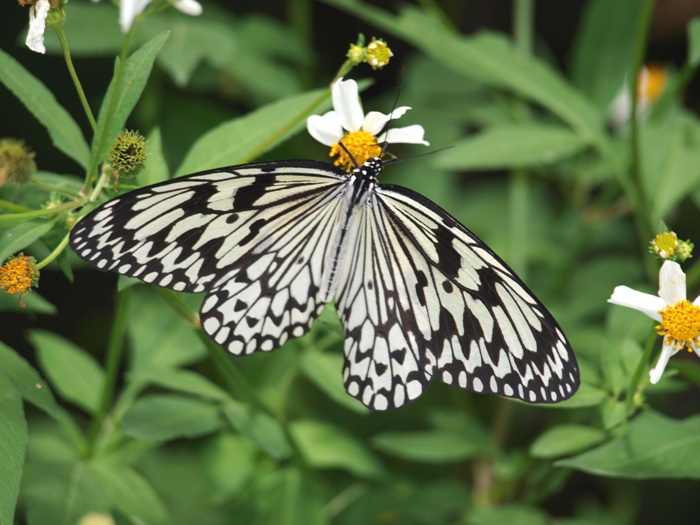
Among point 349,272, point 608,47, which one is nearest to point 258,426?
point 349,272

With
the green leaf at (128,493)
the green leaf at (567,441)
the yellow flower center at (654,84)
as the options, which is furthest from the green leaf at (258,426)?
the yellow flower center at (654,84)

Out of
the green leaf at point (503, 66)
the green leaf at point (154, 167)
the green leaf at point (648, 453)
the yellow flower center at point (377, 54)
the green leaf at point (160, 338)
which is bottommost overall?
the green leaf at point (160, 338)

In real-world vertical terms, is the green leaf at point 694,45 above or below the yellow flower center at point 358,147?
above

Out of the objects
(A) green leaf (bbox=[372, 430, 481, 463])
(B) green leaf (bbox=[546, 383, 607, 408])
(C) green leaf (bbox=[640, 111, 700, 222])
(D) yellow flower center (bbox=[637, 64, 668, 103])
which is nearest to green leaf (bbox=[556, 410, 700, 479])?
(B) green leaf (bbox=[546, 383, 607, 408])

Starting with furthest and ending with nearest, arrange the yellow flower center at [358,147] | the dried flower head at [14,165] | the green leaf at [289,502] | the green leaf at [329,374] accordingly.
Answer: the green leaf at [289,502] → the green leaf at [329,374] → the yellow flower center at [358,147] → the dried flower head at [14,165]

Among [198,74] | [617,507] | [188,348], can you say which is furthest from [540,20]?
[188,348]

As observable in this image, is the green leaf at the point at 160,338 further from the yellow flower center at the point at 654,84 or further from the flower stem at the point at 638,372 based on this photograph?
the yellow flower center at the point at 654,84
